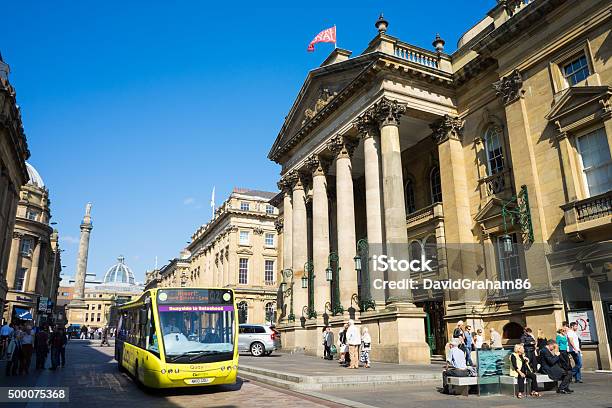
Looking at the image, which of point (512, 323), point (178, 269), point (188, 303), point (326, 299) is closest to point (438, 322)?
point (512, 323)

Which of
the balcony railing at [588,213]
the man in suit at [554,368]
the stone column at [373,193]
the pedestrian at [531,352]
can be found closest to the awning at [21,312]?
the stone column at [373,193]

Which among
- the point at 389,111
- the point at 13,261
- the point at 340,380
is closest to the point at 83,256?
the point at 13,261

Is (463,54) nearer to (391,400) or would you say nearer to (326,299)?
(326,299)

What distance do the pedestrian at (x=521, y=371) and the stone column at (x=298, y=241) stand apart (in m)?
17.5

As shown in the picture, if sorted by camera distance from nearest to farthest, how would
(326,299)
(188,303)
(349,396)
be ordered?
(349,396), (188,303), (326,299)

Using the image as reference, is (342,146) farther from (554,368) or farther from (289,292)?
(554,368)

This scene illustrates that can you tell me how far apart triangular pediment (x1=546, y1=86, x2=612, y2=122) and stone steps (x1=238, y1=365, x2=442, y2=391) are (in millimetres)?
10822

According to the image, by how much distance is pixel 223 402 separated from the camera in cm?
1008

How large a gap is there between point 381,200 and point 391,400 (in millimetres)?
12911

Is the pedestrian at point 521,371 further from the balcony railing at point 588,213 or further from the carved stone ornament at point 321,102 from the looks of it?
the carved stone ornament at point 321,102

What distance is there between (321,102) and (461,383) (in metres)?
19.9

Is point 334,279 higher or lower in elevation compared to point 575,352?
higher

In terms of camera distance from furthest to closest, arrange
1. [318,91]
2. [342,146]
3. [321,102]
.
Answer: [318,91] < [321,102] < [342,146]

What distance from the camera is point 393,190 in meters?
20.2
